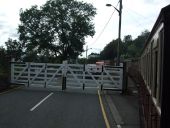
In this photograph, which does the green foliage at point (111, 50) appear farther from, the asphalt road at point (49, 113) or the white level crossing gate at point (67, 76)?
the asphalt road at point (49, 113)

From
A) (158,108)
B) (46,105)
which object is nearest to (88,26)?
(46,105)

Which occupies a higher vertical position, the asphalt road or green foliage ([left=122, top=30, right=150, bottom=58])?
green foliage ([left=122, top=30, right=150, bottom=58])

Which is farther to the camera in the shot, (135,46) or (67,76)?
(135,46)

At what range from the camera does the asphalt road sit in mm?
11245

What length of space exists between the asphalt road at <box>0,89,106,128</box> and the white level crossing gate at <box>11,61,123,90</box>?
162 inches

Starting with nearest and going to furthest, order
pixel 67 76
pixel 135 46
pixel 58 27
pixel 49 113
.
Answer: pixel 49 113 → pixel 67 76 → pixel 58 27 → pixel 135 46

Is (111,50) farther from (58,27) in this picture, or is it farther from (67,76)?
(67,76)

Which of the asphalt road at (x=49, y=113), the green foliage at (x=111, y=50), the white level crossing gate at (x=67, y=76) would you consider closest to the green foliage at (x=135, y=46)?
the green foliage at (x=111, y=50)

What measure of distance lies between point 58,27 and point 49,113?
4917 cm

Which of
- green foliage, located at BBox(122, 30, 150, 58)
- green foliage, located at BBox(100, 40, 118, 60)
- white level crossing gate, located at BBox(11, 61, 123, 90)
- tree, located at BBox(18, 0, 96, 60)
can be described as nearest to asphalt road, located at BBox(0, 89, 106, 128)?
white level crossing gate, located at BBox(11, 61, 123, 90)

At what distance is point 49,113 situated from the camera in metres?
13.3

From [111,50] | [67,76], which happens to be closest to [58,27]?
[67,76]

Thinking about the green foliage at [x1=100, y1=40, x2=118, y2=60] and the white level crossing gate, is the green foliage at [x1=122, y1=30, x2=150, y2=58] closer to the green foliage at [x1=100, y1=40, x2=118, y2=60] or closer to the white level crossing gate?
the green foliage at [x1=100, y1=40, x2=118, y2=60]

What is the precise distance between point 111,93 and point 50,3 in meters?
42.3
